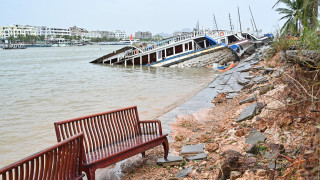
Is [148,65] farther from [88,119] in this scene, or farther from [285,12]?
[88,119]

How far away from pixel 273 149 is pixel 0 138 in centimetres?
730

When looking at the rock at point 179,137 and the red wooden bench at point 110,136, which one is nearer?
the red wooden bench at point 110,136

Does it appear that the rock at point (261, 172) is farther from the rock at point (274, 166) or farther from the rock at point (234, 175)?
the rock at point (234, 175)

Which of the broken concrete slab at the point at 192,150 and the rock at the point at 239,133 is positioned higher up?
the rock at the point at 239,133

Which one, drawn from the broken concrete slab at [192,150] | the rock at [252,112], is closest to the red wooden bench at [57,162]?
the broken concrete slab at [192,150]

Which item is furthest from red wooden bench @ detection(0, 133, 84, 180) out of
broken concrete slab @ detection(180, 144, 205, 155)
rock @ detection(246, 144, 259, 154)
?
rock @ detection(246, 144, 259, 154)

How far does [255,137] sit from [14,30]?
212m

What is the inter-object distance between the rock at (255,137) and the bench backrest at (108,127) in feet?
5.92

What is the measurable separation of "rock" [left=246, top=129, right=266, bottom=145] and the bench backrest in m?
1.81

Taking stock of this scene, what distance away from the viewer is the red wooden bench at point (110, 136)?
390cm

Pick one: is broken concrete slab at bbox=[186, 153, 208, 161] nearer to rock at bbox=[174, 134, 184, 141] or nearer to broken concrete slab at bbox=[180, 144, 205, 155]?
broken concrete slab at bbox=[180, 144, 205, 155]

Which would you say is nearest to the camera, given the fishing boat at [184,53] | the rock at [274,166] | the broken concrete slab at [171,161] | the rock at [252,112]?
the rock at [274,166]

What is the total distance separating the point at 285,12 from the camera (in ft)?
84.4

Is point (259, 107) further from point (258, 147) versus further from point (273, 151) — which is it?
point (273, 151)
